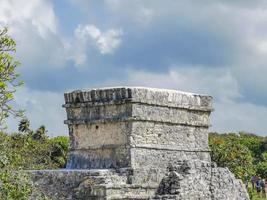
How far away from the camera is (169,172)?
1425cm

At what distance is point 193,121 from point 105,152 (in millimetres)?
2069

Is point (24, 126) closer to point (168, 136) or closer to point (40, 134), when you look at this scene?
point (40, 134)

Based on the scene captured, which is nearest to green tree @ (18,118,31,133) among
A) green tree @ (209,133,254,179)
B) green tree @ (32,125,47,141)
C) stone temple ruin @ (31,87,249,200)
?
green tree @ (32,125,47,141)

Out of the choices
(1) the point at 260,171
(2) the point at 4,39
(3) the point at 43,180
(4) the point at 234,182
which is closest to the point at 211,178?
(4) the point at 234,182

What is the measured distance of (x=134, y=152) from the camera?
1397 cm

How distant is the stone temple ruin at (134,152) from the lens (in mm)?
13570

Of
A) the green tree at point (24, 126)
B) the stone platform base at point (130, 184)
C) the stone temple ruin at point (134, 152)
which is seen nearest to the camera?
the stone platform base at point (130, 184)

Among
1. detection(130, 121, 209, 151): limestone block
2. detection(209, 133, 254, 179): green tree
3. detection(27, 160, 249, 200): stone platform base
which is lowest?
detection(27, 160, 249, 200): stone platform base

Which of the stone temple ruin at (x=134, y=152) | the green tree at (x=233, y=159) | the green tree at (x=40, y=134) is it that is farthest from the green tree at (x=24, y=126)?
the stone temple ruin at (x=134, y=152)

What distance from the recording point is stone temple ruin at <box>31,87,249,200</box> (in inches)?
534

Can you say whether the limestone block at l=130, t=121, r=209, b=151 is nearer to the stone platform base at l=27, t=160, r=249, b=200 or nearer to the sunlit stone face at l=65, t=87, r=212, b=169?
the sunlit stone face at l=65, t=87, r=212, b=169

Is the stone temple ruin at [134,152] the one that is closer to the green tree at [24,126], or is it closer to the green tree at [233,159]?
the green tree at [233,159]

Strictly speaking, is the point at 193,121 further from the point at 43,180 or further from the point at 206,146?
the point at 43,180

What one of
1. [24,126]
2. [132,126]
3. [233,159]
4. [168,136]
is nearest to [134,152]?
[132,126]
